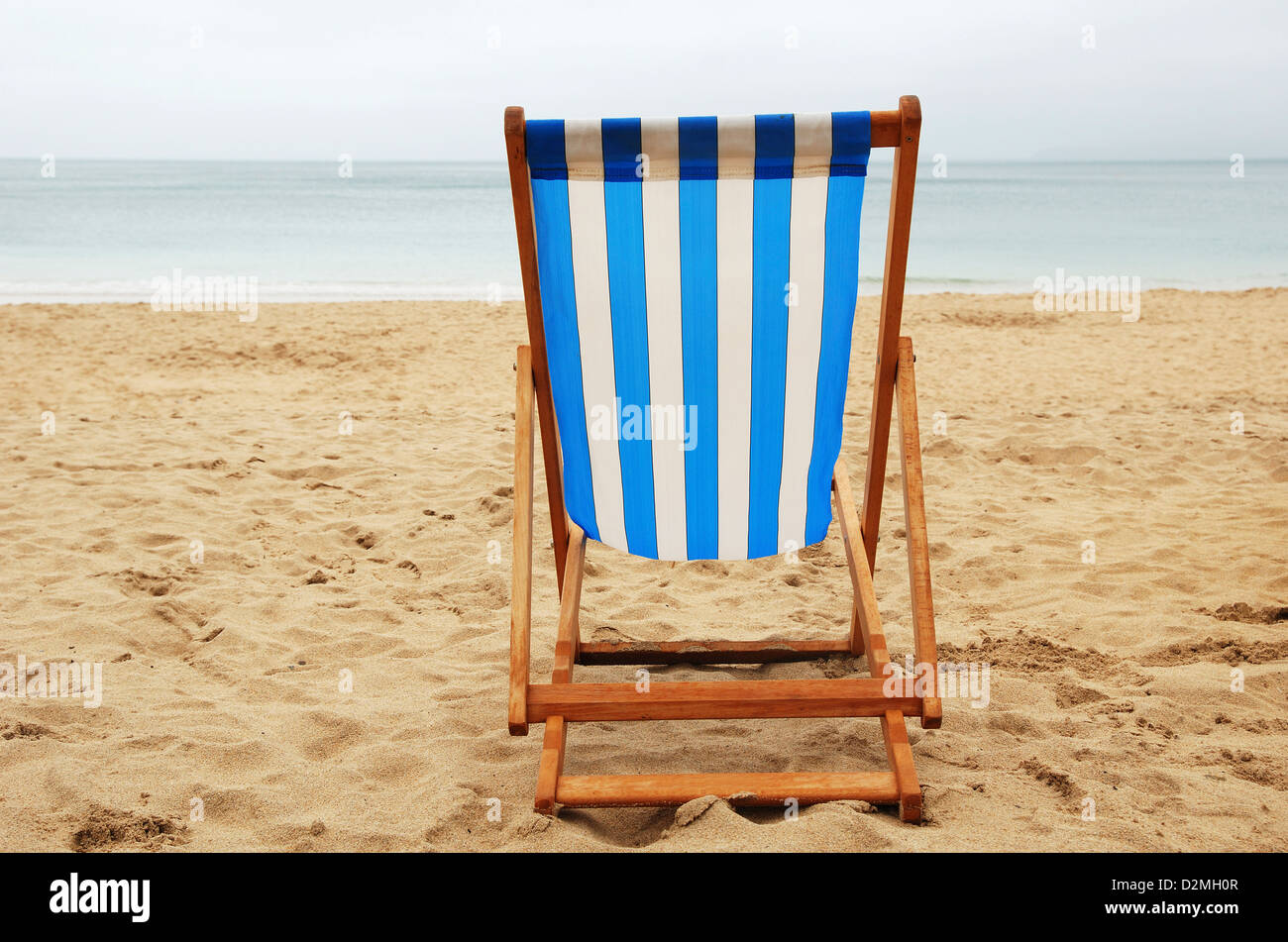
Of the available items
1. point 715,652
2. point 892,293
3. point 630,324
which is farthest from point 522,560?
point 892,293

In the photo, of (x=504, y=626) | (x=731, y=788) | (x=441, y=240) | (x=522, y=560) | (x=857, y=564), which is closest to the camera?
(x=731, y=788)

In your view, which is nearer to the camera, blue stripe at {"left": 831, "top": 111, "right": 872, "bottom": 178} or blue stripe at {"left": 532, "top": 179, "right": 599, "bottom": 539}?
blue stripe at {"left": 831, "top": 111, "right": 872, "bottom": 178}

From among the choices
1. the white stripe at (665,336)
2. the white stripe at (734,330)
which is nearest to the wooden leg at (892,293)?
the white stripe at (734,330)

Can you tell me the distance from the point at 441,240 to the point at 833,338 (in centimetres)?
1538

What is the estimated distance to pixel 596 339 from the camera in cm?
188

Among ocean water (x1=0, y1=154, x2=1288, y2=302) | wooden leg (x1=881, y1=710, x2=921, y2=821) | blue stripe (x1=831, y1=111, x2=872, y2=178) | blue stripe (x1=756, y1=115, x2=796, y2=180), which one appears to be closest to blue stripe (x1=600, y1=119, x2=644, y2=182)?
blue stripe (x1=756, y1=115, x2=796, y2=180)

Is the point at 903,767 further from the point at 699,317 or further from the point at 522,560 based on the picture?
the point at 699,317

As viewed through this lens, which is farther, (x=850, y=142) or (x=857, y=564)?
(x=857, y=564)

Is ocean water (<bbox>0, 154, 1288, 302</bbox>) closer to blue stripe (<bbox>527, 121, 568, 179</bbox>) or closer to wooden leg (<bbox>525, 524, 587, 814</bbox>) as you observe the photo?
wooden leg (<bbox>525, 524, 587, 814</bbox>)

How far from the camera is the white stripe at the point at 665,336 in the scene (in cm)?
171

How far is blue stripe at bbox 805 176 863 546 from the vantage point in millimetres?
1747
